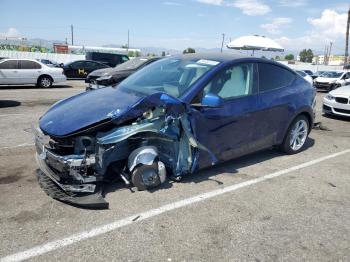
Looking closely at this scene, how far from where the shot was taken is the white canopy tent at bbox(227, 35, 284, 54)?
86.9 feet

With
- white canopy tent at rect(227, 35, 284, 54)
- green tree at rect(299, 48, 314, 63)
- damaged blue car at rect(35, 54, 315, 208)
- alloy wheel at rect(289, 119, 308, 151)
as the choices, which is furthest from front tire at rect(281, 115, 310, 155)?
green tree at rect(299, 48, 314, 63)

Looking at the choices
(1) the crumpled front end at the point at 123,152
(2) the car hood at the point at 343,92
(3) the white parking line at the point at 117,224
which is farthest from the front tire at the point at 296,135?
(2) the car hood at the point at 343,92

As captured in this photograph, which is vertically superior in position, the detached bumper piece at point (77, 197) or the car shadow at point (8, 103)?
the detached bumper piece at point (77, 197)

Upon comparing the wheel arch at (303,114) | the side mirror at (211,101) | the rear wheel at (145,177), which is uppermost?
the side mirror at (211,101)

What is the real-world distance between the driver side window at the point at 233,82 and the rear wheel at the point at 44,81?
532 inches

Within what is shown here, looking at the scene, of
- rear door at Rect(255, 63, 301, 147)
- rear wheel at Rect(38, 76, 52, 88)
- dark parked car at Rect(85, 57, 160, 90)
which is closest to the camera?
rear door at Rect(255, 63, 301, 147)

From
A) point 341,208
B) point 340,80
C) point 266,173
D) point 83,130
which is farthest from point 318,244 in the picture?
point 340,80

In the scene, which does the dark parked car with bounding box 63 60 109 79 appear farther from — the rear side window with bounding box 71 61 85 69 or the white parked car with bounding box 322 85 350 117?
the white parked car with bounding box 322 85 350 117

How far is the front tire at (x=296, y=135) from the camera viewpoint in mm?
6023

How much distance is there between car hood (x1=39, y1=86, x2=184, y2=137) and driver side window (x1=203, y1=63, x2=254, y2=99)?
0.72 metres

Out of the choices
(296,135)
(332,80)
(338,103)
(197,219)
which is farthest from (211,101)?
(332,80)

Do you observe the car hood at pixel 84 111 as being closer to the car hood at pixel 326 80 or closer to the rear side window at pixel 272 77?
the rear side window at pixel 272 77

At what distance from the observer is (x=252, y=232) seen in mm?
3559

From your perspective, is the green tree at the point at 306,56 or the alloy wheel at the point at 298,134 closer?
the alloy wheel at the point at 298,134
